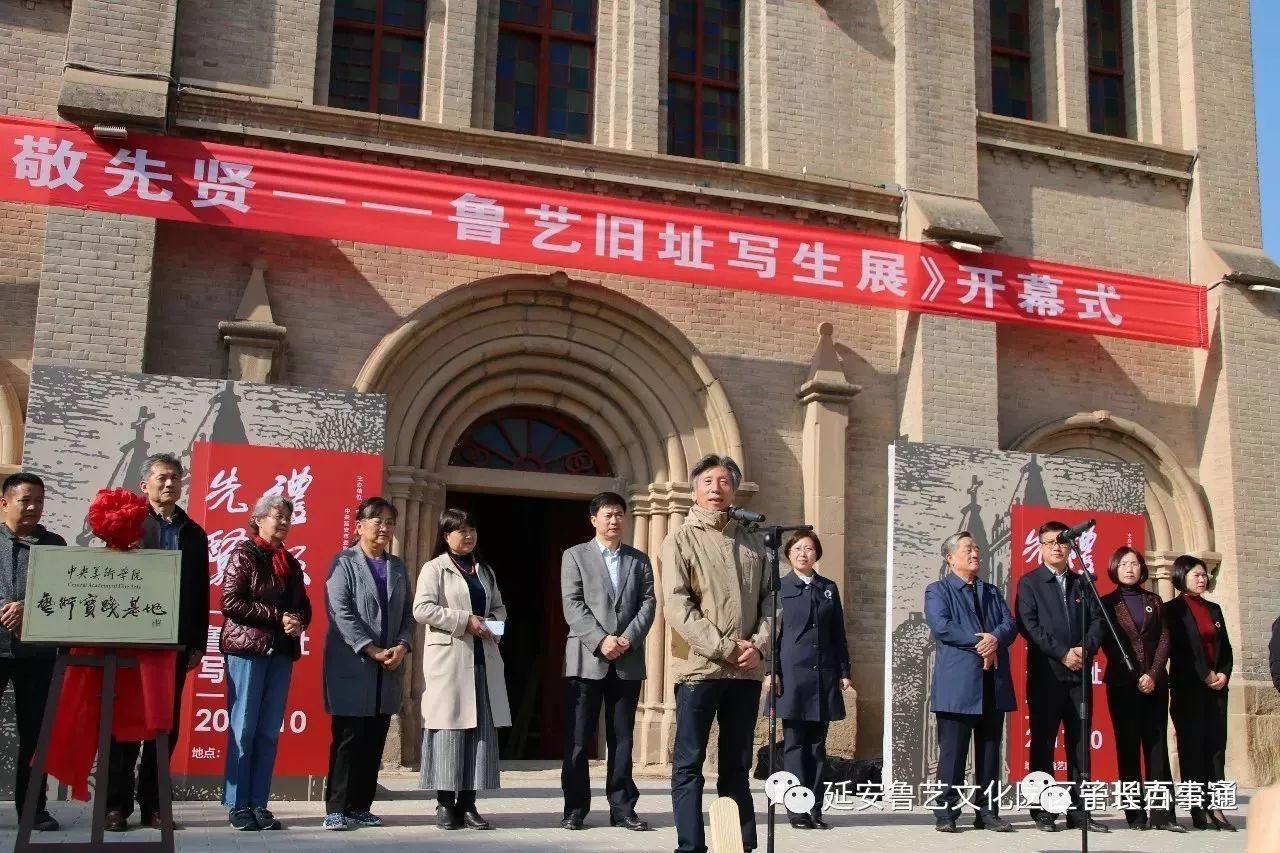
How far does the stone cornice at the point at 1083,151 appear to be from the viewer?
13.9 meters

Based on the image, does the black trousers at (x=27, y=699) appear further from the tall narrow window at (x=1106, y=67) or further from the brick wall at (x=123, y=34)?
the tall narrow window at (x=1106, y=67)

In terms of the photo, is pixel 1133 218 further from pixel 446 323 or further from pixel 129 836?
pixel 129 836

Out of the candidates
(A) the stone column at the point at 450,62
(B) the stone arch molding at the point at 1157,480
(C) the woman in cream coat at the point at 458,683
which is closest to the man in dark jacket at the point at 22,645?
(C) the woman in cream coat at the point at 458,683

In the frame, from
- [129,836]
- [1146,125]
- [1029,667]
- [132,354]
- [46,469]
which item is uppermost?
[1146,125]

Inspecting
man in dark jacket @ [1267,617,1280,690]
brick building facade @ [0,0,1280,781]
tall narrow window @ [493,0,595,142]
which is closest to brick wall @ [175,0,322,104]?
brick building facade @ [0,0,1280,781]

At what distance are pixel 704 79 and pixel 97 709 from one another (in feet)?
31.5

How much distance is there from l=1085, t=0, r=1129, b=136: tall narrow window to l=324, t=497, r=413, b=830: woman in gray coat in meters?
10.7

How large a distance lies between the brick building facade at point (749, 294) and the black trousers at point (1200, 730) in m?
3.84

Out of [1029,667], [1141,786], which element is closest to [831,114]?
[1029,667]

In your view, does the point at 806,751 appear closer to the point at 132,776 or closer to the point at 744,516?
the point at 744,516

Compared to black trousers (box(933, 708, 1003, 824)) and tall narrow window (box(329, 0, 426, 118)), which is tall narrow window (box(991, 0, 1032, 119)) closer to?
tall narrow window (box(329, 0, 426, 118))

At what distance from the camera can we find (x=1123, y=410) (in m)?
13.8

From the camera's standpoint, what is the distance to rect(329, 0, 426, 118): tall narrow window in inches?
488

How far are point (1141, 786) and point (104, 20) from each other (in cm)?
1008
